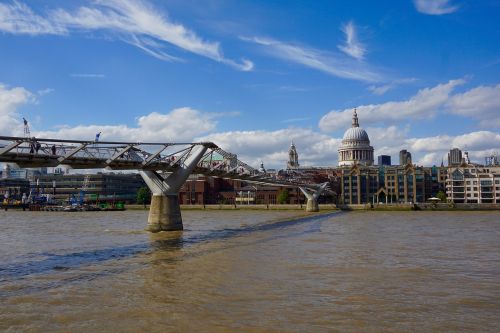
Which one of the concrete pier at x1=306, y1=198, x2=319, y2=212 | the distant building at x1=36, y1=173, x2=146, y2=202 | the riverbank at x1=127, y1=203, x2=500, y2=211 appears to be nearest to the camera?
the riverbank at x1=127, y1=203, x2=500, y2=211

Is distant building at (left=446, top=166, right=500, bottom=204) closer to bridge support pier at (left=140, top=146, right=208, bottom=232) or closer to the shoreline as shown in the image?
the shoreline

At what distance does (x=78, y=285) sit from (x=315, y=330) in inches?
444

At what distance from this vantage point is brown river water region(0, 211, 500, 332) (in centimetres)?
1554

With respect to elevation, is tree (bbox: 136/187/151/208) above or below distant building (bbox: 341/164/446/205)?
below

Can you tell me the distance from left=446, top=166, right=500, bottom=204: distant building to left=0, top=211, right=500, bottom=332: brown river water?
127504mm

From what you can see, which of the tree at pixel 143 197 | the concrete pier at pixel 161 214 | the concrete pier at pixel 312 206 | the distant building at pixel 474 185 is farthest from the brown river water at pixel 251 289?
the tree at pixel 143 197

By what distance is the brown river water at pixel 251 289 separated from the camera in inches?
612

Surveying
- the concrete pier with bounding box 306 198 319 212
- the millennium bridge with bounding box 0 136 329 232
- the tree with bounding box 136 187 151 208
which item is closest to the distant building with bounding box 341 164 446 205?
the concrete pier with bounding box 306 198 319 212

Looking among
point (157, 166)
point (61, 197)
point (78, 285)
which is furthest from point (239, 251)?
point (61, 197)

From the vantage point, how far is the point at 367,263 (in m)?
28.0

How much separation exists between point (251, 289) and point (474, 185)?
151 m

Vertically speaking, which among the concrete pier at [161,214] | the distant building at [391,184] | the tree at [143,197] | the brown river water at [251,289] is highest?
the distant building at [391,184]

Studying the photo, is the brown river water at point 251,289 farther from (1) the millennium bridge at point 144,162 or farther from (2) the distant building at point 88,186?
(2) the distant building at point 88,186

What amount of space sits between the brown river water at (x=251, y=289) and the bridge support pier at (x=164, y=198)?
14.6 meters
